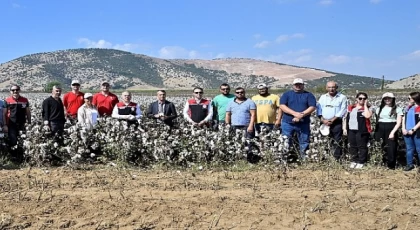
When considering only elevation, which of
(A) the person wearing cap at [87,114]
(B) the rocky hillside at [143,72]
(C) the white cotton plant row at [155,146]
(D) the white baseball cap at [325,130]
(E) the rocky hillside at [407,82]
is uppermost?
(B) the rocky hillside at [143,72]

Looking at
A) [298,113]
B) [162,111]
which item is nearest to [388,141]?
[298,113]

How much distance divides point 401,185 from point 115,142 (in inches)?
197

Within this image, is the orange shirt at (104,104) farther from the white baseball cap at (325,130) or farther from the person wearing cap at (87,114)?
the white baseball cap at (325,130)

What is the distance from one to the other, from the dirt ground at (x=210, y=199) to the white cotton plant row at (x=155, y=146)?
0.45 meters

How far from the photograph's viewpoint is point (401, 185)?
6.64 meters

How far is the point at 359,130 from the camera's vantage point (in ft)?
26.3

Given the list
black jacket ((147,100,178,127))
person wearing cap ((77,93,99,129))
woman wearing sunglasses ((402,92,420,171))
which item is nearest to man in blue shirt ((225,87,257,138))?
black jacket ((147,100,178,127))

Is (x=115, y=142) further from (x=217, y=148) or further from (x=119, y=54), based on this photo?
(x=119, y=54)

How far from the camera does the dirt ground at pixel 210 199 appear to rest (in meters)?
5.02

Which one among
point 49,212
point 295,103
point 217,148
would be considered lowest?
point 49,212

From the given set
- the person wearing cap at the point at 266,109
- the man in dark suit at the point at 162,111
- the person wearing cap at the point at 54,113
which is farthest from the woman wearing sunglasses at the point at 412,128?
the person wearing cap at the point at 54,113

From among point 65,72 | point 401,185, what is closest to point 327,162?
point 401,185

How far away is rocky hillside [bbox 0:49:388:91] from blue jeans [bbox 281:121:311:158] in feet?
331

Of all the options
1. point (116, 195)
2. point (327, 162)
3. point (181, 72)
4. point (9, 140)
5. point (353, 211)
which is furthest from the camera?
point (181, 72)
